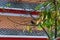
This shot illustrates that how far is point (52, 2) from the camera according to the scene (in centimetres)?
90

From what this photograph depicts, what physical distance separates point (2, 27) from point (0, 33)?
7 cm

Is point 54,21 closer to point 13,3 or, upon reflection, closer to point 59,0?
point 59,0

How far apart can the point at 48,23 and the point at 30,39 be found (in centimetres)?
124

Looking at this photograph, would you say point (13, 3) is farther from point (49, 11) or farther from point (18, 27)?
point (49, 11)

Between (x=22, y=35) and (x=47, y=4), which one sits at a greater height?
(x=47, y=4)

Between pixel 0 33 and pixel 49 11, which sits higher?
pixel 49 11

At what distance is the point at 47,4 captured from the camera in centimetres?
93

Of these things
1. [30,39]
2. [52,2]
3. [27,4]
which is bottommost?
[30,39]

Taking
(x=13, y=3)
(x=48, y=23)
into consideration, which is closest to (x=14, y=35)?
(x=13, y=3)

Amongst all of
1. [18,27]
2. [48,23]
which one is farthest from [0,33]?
[48,23]

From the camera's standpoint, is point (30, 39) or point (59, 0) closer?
point (59, 0)

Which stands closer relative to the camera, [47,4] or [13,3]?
[47,4]

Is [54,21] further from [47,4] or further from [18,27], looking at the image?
[18,27]

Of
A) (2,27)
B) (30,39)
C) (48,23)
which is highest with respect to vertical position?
(48,23)
